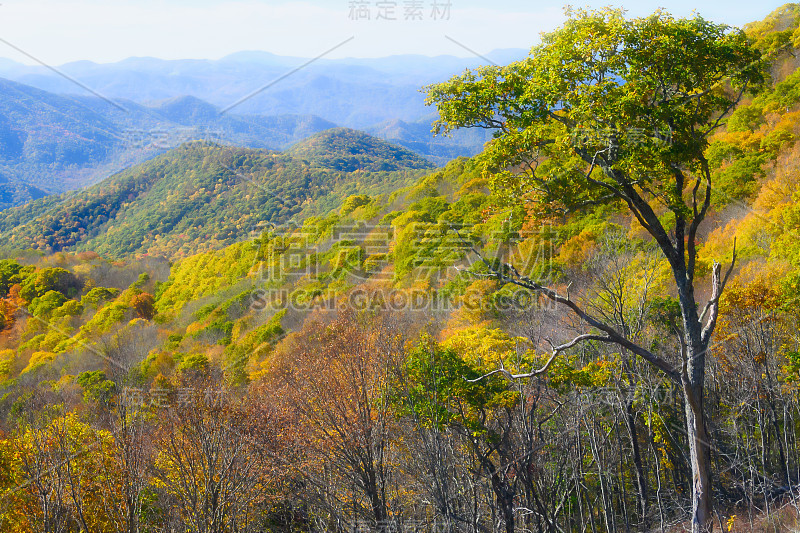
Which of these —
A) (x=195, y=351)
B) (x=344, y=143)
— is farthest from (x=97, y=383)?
(x=344, y=143)

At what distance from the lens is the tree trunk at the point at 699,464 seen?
468cm

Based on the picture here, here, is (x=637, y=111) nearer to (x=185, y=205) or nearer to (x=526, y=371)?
(x=526, y=371)

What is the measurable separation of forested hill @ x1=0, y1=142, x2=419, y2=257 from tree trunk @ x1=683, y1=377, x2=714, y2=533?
84121mm

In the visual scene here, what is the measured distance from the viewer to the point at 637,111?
4551mm

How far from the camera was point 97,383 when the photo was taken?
26516 millimetres

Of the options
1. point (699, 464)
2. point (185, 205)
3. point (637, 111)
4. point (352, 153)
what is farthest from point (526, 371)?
point (352, 153)

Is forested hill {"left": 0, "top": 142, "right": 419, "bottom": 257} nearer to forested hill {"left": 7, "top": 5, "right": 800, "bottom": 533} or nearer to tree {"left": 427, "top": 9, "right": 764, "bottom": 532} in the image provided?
forested hill {"left": 7, "top": 5, "right": 800, "bottom": 533}

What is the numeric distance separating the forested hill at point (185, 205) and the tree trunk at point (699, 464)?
84121 mm

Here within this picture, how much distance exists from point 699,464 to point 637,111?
3.44m

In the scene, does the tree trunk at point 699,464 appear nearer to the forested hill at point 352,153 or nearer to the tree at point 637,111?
the tree at point 637,111

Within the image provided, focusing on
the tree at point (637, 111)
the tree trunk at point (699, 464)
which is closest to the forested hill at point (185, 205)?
the tree at point (637, 111)

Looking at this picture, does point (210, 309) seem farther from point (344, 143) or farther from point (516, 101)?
point (344, 143)

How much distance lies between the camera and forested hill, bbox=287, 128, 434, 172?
5266 inches

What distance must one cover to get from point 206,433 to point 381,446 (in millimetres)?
3146
